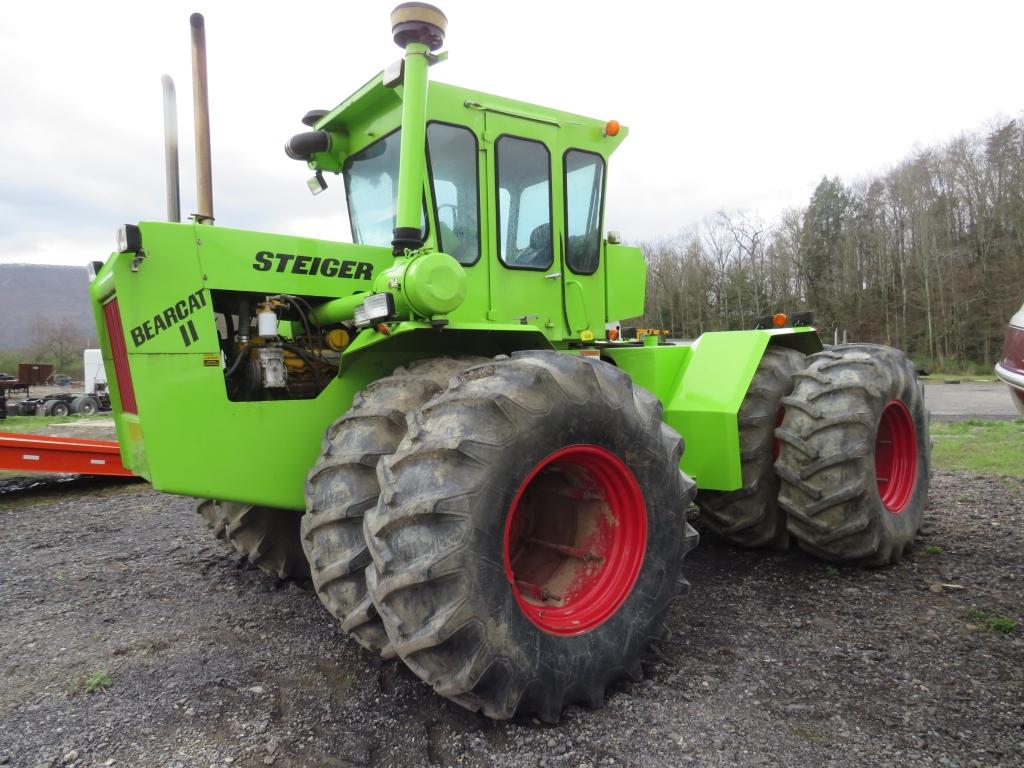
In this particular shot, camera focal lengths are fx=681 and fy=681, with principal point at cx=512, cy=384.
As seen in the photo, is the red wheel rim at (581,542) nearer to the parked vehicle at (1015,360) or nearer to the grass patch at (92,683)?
the parked vehicle at (1015,360)

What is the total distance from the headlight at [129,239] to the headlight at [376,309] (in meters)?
1.01

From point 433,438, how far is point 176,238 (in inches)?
66.4

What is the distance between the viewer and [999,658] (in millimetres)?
3215

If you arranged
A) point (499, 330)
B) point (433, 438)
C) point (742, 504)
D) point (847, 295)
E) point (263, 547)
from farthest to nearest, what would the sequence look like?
point (847, 295) < point (742, 504) < point (263, 547) < point (499, 330) < point (433, 438)

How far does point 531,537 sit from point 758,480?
1.80m

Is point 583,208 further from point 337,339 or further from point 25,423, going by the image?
point 25,423

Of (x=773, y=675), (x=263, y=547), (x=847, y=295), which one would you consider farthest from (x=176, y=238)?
(x=847, y=295)

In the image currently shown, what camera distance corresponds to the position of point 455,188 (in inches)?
153

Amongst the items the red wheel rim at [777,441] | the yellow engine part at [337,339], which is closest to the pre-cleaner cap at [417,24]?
the yellow engine part at [337,339]

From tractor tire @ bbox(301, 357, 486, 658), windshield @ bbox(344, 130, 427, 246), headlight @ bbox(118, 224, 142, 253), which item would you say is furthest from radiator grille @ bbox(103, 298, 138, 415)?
windshield @ bbox(344, 130, 427, 246)

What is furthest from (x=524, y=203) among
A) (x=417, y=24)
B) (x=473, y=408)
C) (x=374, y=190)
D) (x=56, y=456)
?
(x=56, y=456)

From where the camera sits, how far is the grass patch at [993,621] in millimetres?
3529

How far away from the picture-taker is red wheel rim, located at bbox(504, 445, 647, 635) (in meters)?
→ 2.96

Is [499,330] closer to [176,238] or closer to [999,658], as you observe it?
[176,238]
